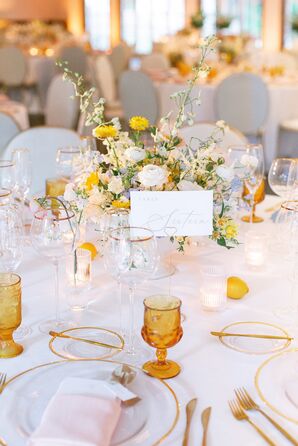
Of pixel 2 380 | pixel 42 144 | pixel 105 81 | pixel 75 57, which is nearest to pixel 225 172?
pixel 2 380

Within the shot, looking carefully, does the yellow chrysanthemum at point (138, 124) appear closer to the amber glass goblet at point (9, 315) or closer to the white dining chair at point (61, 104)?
the amber glass goblet at point (9, 315)

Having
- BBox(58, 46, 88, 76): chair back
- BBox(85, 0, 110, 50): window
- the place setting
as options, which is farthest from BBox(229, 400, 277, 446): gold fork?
BBox(85, 0, 110, 50): window

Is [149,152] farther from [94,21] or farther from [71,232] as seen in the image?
[94,21]

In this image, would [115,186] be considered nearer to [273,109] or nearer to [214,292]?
[214,292]

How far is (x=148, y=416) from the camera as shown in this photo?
1.15 meters

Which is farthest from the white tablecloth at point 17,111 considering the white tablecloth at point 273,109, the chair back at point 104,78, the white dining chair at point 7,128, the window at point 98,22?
the window at point 98,22

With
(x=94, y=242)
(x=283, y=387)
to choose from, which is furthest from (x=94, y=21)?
(x=283, y=387)

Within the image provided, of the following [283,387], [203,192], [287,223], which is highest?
[203,192]

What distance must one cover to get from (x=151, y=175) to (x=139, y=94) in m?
5.01

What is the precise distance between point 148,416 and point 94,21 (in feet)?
49.5

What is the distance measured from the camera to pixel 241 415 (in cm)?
118

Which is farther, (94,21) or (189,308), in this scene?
(94,21)

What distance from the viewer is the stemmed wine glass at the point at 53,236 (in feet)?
5.09

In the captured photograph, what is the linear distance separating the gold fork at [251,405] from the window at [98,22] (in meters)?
14.6
